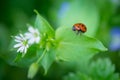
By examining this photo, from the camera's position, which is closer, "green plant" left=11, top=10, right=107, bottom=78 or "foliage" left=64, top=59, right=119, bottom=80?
"green plant" left=11, top=10, right=107, bottom=78

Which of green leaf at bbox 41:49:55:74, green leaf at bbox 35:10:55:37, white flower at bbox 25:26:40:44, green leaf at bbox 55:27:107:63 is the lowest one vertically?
green leaf at bbox 41:49:55:74

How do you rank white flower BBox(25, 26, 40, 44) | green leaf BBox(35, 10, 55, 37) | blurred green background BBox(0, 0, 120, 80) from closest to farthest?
white flower BBox(25, 26, 40, 44), green leaf BBox(35, 10, 55, 37), blurred green background BBox(0, 0, 120, 80)

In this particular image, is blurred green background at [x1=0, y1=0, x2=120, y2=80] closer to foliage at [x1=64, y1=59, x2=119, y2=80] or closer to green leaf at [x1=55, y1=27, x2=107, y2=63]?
foliage at [x1=64, y1=59, x2=119, y2=80]

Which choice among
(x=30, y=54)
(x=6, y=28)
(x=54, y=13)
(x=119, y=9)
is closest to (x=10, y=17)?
(x=6, y=28)

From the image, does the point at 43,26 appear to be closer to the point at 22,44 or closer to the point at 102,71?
the point at 22,44

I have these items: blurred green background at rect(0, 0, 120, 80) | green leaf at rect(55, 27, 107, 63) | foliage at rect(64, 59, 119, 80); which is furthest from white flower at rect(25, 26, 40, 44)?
blurred green background at rect(0, 0, 120, 80)

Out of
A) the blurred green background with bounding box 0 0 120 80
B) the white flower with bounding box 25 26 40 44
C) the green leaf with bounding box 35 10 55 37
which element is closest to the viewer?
the white flower with bounding box 25 26 40 44
